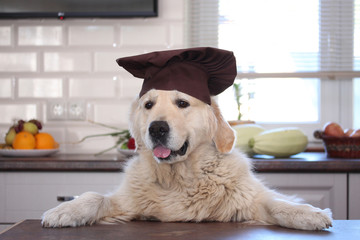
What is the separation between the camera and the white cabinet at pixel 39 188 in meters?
1.97

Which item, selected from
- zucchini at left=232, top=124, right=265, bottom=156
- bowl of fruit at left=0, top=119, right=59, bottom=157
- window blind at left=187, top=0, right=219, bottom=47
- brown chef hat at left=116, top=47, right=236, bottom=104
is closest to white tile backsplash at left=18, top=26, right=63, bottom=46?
bowl of fruit at left=0, top=119, right=59, bottom=157

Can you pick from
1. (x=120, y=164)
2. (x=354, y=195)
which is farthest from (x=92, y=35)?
(x=354, y=195)

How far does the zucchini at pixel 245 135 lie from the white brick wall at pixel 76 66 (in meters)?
0.70

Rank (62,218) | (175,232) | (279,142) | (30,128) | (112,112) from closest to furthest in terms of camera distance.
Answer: (175,232)
(62,218)
(279,142)
(30,128)
(112,112)

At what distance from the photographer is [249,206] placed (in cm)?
115

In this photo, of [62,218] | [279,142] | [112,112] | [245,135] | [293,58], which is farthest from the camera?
[293,58]

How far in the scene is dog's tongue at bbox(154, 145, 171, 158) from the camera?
1.14 metres

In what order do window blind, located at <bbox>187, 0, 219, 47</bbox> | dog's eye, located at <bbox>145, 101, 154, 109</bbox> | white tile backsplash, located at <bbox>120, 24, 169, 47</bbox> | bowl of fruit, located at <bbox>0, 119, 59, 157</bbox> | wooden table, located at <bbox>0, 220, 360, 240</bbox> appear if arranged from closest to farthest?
1. wooden table, located at <bbox>0, 220, 360, 240</bbox>
2. dog's eye, located at <bbox>145, 101, 154, 109</bbox>
3. bowl of fruit, located at <bbox>0, 119, 59, 157</bbox>
4. white tile backsplash, located at <bbox>120, 24, 169, 47</bbox>
5. window blind, located at <bbox>187, 0, 219, 47</bbox>

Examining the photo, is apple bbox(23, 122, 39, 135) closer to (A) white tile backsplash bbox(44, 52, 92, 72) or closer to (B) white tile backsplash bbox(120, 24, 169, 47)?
(A) white tile backsplash bbox(44, 52, 92, 72)

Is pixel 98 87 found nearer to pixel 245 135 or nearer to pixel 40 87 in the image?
pixel 40 87

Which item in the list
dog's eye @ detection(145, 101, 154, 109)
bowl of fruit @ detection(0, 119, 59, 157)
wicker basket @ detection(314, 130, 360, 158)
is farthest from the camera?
bowl of fruit @ detection(0, 119, 59, 157)

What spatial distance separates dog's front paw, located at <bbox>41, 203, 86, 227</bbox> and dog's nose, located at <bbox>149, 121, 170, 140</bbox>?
29cm

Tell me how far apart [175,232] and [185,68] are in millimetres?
419

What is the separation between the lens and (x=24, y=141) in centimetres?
216
